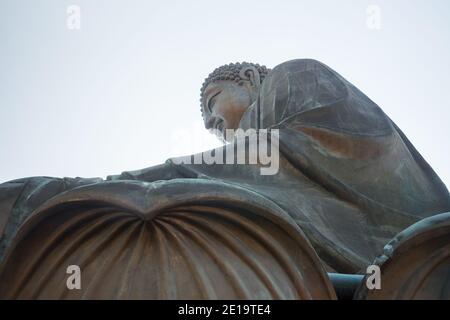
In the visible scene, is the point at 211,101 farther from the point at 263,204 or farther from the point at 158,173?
the point at 263,204

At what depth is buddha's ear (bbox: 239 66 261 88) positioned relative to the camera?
7.65m

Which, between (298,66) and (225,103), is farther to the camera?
(225,103)

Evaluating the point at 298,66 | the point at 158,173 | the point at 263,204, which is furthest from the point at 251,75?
the point at 263,204

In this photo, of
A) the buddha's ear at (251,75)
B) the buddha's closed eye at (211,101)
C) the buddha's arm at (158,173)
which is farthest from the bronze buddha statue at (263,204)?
the buddha's ear at (251,75)

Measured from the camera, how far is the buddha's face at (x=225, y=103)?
7148 millimetres

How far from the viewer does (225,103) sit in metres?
7.34

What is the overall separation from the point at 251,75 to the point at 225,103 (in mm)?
536

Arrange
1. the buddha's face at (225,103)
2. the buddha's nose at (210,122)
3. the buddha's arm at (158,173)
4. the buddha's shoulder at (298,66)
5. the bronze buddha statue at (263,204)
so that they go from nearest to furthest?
the bronze buddha statue at (263,204) → the buddha's arm at (158,173) → the buddha's shoulder at (298,66) → the buddha's face at (225,103) → the buddha's nose at (210,122)

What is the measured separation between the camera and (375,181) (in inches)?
199

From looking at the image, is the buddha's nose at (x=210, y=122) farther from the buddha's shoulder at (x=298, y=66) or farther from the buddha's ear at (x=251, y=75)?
the buddha's shoulder at (x=298, y=66)

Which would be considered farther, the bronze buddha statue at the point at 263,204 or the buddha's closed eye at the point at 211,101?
the buddha's closed eye at the point at 211,101

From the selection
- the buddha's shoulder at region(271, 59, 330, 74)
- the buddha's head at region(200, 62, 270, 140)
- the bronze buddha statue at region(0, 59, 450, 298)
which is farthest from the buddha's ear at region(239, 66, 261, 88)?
the buddha's shoulder at region(271, 59, 330, 74)
